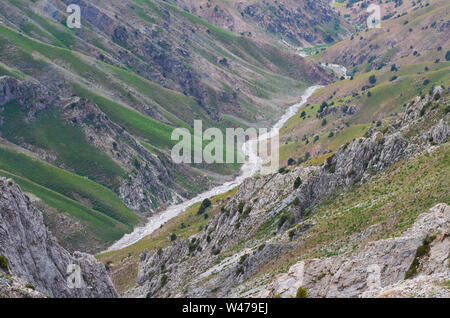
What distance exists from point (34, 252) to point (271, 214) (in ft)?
145

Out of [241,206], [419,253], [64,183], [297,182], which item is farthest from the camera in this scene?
[64,183]

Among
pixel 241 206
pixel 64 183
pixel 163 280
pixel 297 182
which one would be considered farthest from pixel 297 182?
pixel 64 183

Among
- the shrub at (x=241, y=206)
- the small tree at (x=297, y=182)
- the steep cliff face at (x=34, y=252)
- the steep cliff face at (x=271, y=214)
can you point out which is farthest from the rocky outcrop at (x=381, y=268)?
the shrub at (x=241, y=206)

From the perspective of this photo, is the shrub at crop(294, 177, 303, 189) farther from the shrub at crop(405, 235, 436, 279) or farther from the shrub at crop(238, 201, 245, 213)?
the shrub at crop(405, 235, 436, 279)

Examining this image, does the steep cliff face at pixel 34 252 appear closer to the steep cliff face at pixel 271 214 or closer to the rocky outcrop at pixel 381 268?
the steep cliff face at pixel 271 214

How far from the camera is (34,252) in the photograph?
81875 mm

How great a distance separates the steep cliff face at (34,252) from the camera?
7512 cm

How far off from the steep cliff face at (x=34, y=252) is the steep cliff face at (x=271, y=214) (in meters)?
17.3

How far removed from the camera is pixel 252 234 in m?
95.4

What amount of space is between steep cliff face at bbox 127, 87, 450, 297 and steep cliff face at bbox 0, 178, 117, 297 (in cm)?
1733

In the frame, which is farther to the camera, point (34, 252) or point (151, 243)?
point (151, 243)

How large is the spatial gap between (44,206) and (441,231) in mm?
152830

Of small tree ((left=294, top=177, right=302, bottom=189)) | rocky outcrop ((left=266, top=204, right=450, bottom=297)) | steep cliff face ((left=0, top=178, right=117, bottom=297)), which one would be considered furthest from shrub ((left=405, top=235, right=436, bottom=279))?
small tree ((left=294, top=177, right=302, bottom=189))

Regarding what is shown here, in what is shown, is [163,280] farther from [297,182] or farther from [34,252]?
[297,182]
